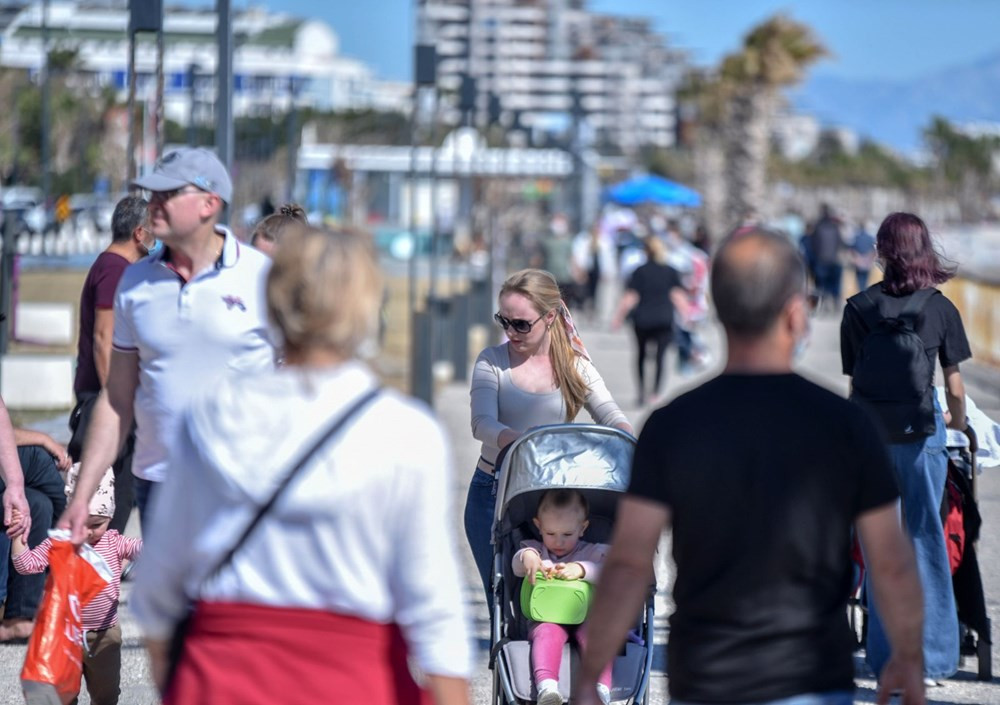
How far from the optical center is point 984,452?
6.68 m

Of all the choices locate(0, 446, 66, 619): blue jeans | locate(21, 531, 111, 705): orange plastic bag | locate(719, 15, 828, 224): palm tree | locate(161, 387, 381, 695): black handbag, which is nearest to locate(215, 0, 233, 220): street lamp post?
locate(0, 446, 66, 619): blue jeans

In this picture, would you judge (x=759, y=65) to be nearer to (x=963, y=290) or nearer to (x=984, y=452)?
(x=963, y=290)

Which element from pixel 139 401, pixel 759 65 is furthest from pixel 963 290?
pixel 759 65

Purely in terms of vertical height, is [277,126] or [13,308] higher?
[277,126]

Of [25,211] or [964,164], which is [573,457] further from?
[964,164]

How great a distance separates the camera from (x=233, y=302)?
462 cm

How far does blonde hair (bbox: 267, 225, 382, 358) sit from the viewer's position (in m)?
2.80

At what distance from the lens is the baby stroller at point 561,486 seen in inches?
195

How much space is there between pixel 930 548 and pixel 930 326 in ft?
2.87

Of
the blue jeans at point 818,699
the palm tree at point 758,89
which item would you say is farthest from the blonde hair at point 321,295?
the palm tree at point 758,89

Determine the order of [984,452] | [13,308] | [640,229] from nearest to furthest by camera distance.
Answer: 1. [984,452]
2. [13,308]
3. [640,229]

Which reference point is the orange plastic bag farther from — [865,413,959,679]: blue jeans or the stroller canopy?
[865,413,959,679]: blue jeans

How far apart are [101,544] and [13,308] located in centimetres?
1302

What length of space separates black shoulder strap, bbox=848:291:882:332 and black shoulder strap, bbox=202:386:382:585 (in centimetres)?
356
